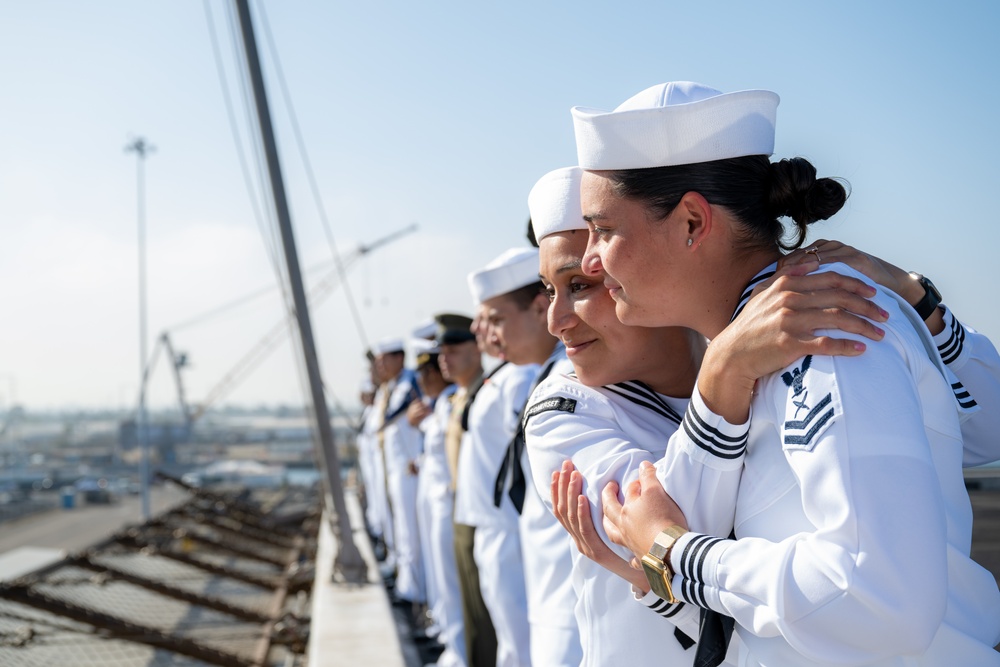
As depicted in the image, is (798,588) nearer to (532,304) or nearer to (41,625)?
(532,304)

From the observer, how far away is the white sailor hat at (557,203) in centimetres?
210

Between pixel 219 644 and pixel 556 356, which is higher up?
pixel 556 356

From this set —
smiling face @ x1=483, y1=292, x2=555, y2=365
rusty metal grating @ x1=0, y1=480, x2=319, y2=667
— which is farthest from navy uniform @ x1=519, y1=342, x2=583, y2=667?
rusty metal grating @ x1=0, y1=480, x2=319, y2=667

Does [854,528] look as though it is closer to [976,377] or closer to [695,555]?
[695,555]

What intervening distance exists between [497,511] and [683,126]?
10.0 ft

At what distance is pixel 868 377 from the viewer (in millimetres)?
1155

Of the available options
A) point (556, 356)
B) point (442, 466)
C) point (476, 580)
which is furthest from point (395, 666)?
point (556, 356)

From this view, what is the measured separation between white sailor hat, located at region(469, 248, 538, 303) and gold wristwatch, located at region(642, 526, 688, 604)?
2518 millimetres

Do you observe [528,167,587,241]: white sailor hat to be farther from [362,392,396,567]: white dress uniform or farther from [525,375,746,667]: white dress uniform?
[362,392,396,567]: white dress uniform

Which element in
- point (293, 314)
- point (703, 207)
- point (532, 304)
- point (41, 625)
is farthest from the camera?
point (293, 314)

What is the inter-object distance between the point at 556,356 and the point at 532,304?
64 centimetres

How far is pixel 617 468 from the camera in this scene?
1596 mm

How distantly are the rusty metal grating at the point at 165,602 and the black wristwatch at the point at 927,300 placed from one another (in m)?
5.04

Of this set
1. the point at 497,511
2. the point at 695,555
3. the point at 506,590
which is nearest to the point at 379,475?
the point at 497,511
